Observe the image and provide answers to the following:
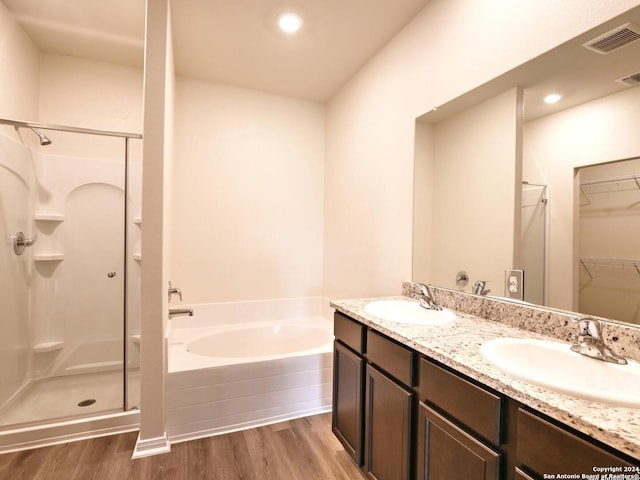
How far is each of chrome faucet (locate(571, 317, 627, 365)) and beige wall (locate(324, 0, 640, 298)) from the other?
1.06m

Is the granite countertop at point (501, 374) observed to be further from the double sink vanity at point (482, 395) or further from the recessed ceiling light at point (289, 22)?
the recessed ceiling light at point (289, 22)

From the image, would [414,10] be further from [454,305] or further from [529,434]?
[529,434]

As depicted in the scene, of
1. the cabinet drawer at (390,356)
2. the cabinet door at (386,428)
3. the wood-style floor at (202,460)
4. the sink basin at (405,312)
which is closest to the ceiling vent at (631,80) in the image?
the sink basin at (405,312)

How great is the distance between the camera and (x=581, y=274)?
1169mm

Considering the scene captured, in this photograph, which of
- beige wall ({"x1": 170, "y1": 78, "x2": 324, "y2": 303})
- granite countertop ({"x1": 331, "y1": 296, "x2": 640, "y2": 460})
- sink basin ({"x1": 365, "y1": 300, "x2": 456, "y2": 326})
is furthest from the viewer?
beige wall ({"x1": 170, "y1": 78, "x2": 324, "y2": 303})

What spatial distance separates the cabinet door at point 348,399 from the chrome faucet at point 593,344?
2.92 ft

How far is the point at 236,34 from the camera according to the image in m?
2.19

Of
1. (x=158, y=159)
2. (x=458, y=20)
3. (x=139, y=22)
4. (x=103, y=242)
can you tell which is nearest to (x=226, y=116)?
(x=139, y=22)

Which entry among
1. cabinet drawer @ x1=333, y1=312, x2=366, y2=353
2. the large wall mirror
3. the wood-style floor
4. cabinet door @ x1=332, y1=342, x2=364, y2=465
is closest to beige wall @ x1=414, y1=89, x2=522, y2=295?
the large wall mirror

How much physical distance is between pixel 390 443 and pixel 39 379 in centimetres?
273

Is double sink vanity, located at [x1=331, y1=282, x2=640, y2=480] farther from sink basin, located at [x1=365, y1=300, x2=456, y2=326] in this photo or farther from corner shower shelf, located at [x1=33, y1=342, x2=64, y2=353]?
corner shower shelf, located at [x1=33, y1=342, x2=64, y2=353]

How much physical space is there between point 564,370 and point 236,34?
8.69 ft

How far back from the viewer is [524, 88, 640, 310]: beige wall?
1069 millimetres

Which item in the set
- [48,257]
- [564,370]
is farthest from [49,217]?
[564,370]
